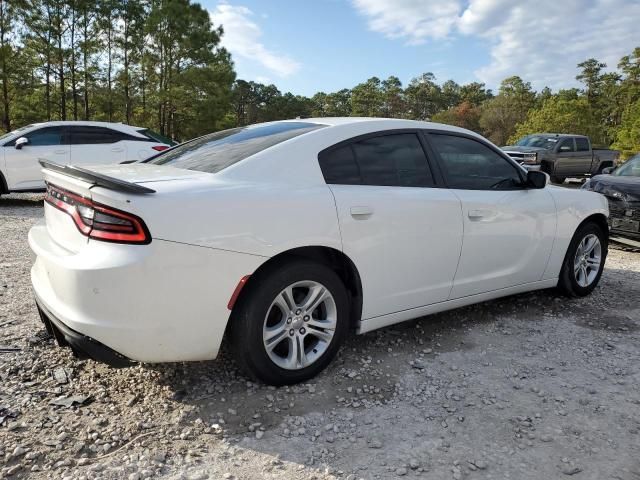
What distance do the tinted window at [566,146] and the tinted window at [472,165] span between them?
45.6 feet

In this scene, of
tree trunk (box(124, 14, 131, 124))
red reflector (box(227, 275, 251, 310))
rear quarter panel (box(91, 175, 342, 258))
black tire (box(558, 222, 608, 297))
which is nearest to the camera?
→ rear quarter panel (box(91, 175, 342, 258))

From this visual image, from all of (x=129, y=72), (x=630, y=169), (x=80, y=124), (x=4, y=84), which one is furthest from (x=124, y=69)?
(x=630, y=169)

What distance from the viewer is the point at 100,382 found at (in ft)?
9.53

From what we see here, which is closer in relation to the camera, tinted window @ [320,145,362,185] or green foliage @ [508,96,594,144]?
tinted window @ [320,145,362,185]

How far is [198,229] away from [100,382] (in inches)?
47.2

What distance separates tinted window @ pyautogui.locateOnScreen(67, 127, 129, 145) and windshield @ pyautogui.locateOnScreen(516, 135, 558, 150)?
41.5ft

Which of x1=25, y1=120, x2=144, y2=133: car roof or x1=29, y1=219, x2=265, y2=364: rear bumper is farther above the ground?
x1=25, y1=120, x2=144, y2=133: car roof

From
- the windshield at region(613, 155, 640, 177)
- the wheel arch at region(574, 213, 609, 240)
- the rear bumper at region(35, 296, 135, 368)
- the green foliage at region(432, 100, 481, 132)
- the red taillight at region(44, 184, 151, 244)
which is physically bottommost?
the rear bumper at region(35, 296, 135, 368)

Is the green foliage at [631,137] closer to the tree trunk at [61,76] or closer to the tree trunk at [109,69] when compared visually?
the tree trunk at [109,69]

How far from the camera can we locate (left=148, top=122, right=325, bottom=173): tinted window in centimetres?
300

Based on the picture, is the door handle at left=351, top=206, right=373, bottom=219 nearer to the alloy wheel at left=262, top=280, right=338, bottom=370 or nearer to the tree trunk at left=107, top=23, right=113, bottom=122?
the alloy wheel at left=262, top=280, right=338, bottom=370

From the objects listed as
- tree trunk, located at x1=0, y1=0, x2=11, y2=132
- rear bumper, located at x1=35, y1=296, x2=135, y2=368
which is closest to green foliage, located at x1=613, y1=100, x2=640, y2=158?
rear bumper, located at x1=35, y1=296, x2=135, y2=368

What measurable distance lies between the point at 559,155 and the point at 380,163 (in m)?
15.0

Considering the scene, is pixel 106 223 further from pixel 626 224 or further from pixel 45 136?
pixel 45 136
